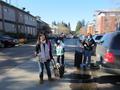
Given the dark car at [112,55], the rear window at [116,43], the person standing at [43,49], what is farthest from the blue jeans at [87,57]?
the rear window at [116,43]

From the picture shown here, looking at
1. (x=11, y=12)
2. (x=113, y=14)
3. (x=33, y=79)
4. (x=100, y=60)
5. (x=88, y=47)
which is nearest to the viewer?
(x=100, y=60)

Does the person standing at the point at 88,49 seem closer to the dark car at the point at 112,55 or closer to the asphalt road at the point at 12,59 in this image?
the asphalt road at the point at 12,59

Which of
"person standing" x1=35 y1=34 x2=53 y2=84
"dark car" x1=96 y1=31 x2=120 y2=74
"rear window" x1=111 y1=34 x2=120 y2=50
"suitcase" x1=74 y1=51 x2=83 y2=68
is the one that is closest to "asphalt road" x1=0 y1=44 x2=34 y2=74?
"suitcase" x1=74 y1=51 x2=83 y2=68

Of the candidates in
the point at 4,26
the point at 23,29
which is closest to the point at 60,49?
the point at 4,26

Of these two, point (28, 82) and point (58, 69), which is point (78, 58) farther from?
point (28, 82)

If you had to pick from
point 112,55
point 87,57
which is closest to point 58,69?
point 112,55

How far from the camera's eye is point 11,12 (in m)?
73.7

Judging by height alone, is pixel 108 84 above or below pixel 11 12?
below

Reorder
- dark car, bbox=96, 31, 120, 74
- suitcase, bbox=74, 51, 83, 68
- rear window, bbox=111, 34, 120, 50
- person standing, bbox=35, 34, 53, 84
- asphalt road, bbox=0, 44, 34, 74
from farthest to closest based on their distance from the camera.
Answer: asphalt road, bbox=0, 44, 34, 74 → suitcase, bbox=74, 51, 83, 68 → person standing, bbox=35, 34, 53, 84 → rear window, bbox=111, 34, 120, 50 → dark car, bbox=96, 31, 120, 74

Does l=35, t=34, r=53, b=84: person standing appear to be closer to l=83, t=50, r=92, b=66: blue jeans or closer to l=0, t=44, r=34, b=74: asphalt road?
l=0, t=44, r=34, b=74: asphalt road

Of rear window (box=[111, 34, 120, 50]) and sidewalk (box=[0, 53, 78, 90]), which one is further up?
rear window (box=[111, 34, 120, 50])

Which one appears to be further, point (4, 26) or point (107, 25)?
point (107, 25)

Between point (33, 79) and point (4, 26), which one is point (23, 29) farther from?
point (33, 79)

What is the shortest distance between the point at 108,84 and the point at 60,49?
4.01m
